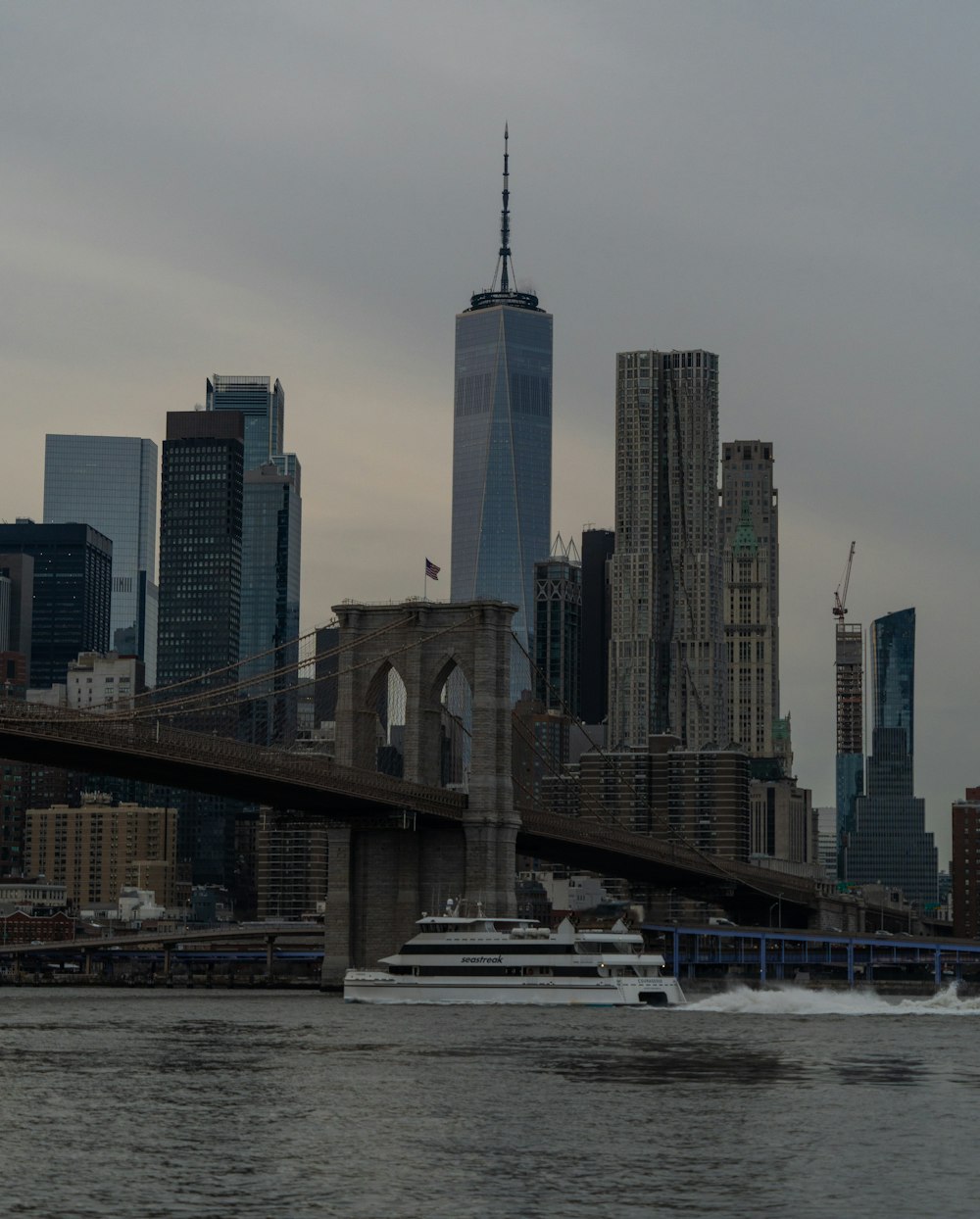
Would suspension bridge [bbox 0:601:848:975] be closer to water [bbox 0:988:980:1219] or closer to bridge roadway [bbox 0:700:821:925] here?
bridge roadway [bbox 0:700:821:925]

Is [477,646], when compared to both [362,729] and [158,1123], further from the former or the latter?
[158,1123]

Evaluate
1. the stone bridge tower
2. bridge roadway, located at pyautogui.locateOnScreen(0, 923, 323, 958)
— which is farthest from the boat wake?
bridge roadway, located at pyautogui.locateOnScreen(0, 923, 323, 958)

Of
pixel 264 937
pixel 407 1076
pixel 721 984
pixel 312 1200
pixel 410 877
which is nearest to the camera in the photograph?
pixel 312 1200

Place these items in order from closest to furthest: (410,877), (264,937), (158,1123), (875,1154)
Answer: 1. (875,1154)
2. (158,1123)
3. (410,877)
4. (264,937)

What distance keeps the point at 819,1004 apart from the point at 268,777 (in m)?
26.8

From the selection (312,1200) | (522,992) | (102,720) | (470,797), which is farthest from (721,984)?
(312,1200)

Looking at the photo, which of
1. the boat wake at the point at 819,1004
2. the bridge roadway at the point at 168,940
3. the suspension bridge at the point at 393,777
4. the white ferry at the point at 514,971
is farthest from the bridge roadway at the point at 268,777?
the bridge roadway at the point at 168,940

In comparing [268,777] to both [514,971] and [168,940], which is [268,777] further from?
[168,940]

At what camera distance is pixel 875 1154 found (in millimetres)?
43500

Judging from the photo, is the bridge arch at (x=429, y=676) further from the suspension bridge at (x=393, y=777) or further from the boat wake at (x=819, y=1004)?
the boat wake at (x=819, y=1004)

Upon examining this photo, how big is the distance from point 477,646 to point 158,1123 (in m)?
71.9

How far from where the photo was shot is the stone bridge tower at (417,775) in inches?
4476

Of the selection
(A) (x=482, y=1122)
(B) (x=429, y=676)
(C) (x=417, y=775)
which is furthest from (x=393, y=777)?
(A) (x=482, y=1122)

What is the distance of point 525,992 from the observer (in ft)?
305
